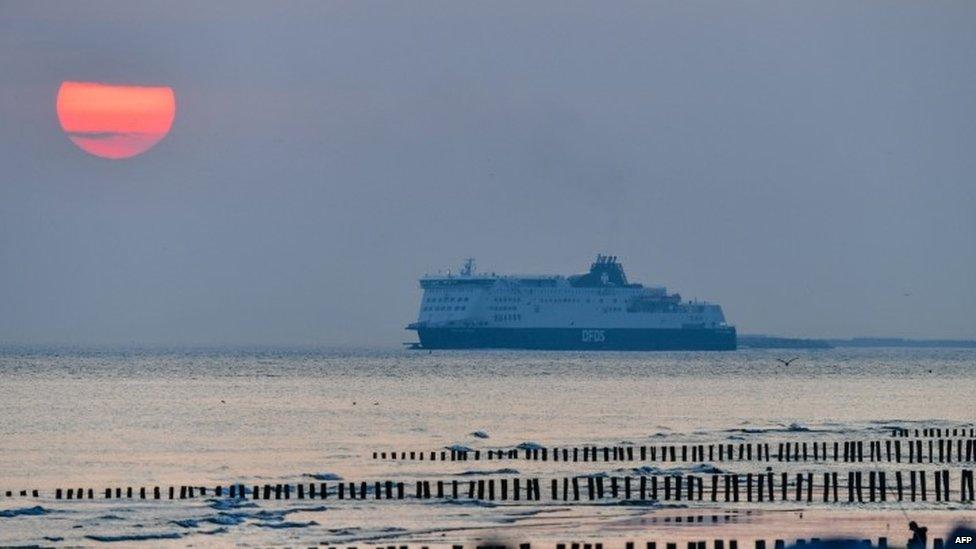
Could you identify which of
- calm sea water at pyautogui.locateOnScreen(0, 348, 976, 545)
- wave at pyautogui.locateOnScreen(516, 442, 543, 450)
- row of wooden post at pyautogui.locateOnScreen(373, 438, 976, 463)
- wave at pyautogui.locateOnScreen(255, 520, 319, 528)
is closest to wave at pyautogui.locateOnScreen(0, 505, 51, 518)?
calm sea water at pyautogui.locateOnScreen(0, 348, 976, 545)

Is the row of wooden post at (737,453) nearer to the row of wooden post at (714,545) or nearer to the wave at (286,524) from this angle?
the wave at (286,524)

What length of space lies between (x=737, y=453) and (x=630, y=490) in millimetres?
14870

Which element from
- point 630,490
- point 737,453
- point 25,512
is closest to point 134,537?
point 25,512

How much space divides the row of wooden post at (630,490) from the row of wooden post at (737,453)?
7.23 meters

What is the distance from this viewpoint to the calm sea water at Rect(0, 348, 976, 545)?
124ft

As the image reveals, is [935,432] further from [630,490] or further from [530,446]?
[630,490]

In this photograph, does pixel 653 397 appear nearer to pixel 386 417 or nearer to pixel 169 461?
pixel 386 417

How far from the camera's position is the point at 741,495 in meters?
43.2

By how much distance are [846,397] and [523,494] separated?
69.0m

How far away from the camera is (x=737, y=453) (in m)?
58.2

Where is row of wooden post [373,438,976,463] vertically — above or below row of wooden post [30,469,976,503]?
above

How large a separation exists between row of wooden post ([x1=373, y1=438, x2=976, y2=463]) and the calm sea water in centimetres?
208

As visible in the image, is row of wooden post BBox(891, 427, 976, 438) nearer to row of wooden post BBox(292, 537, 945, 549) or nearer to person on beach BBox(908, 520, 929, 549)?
row of wooden post BBox(292, 537, 945, 549)

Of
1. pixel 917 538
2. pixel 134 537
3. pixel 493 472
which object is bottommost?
pixel 134 537
